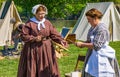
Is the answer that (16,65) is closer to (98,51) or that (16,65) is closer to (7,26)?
(7,26)

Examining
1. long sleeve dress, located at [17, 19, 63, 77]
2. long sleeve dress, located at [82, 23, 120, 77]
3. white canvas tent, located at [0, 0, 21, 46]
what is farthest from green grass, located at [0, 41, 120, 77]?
long sleeve dress, located at [82, 23, 120, 77]

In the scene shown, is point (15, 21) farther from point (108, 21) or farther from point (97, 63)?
point (97, 63)

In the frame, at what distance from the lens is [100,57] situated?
4105mm

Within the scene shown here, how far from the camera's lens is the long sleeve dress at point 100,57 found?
400 cm

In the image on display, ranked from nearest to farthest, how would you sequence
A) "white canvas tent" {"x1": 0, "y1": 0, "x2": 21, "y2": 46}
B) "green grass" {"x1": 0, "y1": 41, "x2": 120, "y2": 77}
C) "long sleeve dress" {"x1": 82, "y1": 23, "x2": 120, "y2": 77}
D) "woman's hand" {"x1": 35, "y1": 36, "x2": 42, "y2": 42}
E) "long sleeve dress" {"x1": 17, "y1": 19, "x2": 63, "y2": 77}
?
1. "long sleeve dress" {"x1": 82, "y1": 23, "x2": 120, "y2": 77}
2. "woman's hand" {"x1": 35, "y1": 36, "x2": 42, "y2": 42}
3. "long sleeve dress" {"x1": 17, "y1": 19, "x2": 63, "y2": 77}
4. "green grass" {"x1": 0, "y1": 41, "x2": 120, "y2": 77}
5. "white canvas tent" {"x1": 0, "y1": 0, "x2": 21, "y2": 46}

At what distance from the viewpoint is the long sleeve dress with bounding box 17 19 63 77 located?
540 cm

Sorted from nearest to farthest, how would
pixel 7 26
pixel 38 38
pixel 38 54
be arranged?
pixel 38 38, pixel 38 54, pixel 7 26

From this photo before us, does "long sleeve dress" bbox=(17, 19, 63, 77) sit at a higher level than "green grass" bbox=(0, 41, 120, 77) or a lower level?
higher

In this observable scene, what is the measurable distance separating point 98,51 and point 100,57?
0.08 meters

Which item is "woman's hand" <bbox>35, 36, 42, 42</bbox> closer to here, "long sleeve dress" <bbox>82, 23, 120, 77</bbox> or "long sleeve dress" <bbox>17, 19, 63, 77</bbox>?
"long sleeve dress" <bbox>17, 19, 63, 77</bbox>

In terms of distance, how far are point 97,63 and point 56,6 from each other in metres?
41.2

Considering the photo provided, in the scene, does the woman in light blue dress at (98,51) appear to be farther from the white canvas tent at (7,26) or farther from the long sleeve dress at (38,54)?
the white canvas tent at (7,26)

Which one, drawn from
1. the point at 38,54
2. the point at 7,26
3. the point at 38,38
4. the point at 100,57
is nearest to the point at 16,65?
the point at 7,26

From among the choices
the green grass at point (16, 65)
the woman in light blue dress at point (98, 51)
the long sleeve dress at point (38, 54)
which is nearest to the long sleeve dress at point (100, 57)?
the woman in light blue dress at point (98, 51)
